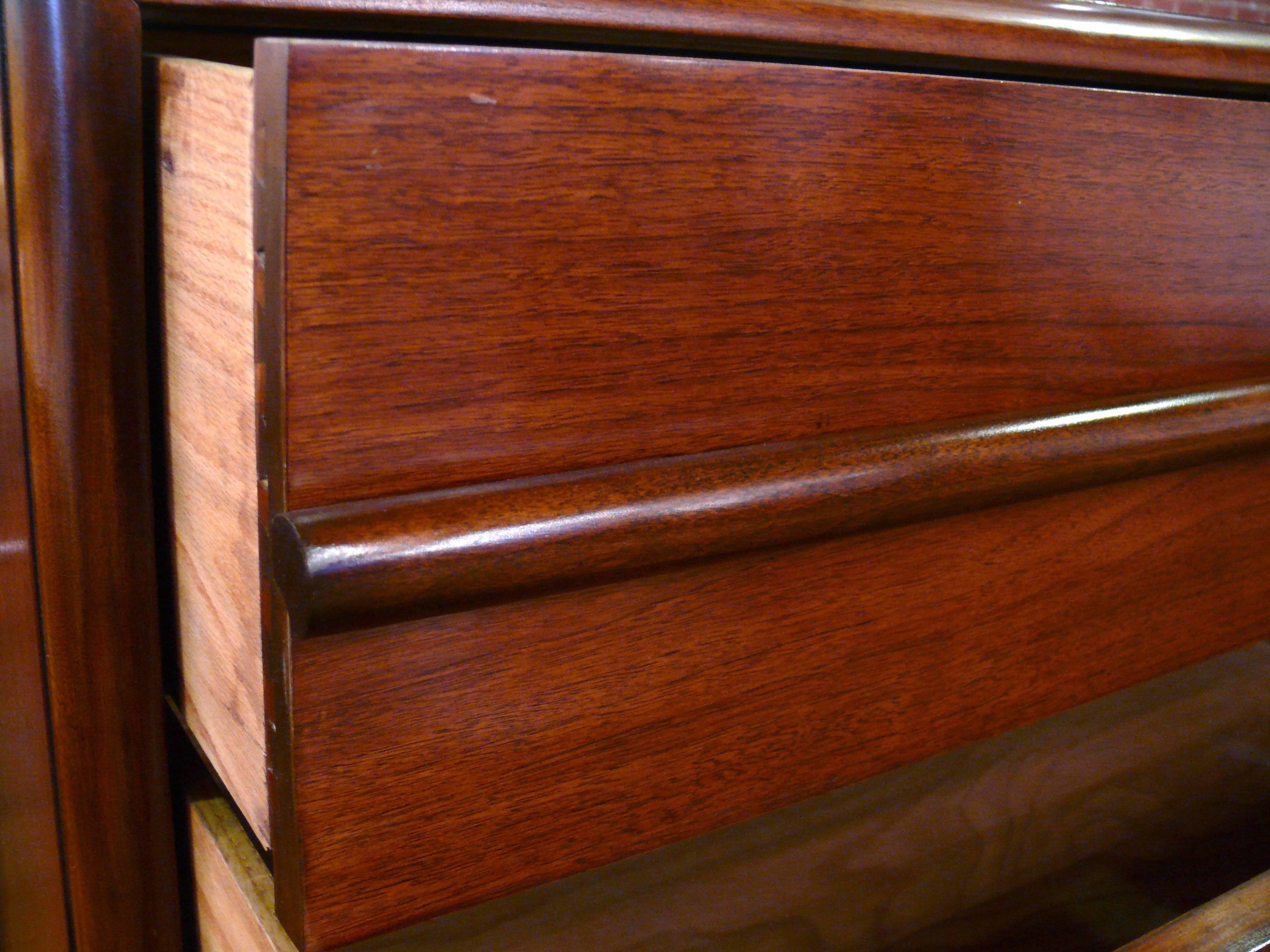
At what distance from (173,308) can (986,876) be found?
1.59 ft

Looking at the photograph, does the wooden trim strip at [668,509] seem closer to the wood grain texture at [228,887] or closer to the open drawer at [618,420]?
the open drawer at [618,420]

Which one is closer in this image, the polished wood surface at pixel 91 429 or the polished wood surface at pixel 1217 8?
the polished wood surface at pixel 91 429

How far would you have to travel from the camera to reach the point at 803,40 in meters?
0.35

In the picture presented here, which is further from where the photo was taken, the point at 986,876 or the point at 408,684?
the point at 986,876

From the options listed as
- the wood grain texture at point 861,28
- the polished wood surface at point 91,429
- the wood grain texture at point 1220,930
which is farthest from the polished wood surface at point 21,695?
the wood grain texture at point 1220,930

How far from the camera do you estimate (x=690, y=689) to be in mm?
360

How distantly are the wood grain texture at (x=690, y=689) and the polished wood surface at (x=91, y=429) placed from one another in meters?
0.10

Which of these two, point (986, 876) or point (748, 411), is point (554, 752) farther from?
point (986, 876)

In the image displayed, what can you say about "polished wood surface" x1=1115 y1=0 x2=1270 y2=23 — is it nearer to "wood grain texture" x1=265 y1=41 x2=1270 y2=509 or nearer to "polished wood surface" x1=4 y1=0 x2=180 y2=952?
"wood grain texture" x1=265 y1=41 x2=1270 y2=509

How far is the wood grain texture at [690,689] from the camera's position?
0.31 m

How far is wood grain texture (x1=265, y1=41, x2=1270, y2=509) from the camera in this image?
273 millimetres

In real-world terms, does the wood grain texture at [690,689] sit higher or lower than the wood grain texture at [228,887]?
higher

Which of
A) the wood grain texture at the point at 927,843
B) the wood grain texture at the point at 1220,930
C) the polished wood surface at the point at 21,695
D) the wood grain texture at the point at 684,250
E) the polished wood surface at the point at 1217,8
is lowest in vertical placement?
the wood grain texture at the point at 927,843

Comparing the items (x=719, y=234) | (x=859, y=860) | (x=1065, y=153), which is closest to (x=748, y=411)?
(x=719, y=234)
